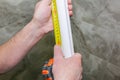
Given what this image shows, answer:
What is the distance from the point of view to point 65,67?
0.78m

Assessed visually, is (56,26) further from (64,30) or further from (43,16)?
(43,16)

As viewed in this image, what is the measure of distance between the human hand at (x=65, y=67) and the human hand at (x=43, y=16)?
244mm

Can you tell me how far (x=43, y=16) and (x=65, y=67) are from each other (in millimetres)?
307

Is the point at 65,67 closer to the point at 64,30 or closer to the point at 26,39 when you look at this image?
the point at 64,30

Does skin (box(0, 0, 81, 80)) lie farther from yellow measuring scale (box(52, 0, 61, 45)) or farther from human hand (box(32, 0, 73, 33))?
yellow measuring scale (box(52, 0, 61, 45))

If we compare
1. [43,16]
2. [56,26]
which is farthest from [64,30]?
[43,16]

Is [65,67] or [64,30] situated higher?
[64,30]

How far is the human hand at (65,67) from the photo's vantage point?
767 mm

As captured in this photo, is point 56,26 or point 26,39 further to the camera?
point 26,39

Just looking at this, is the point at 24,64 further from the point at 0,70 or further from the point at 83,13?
the point at 83,13

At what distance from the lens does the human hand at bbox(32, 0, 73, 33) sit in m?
0.98

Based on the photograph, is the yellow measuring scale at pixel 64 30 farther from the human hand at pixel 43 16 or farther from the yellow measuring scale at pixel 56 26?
the human hand at pixel 43 16

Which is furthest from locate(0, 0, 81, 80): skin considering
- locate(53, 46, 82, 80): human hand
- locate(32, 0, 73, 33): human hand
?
locate(53, 46, 82, 80): human hand

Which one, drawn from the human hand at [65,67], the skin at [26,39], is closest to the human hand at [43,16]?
the skin at [26,39]
